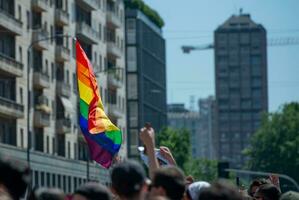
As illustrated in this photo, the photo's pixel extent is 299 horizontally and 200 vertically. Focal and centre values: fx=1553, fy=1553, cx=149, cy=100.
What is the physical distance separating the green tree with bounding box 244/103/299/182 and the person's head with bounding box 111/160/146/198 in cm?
11712

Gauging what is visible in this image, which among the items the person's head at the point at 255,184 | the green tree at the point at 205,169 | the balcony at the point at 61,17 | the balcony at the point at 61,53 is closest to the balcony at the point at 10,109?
the balcony at the point at 61,53

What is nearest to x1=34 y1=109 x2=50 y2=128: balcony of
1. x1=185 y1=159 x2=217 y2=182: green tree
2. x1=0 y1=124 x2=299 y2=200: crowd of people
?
x1=0 y1=124 x2=299 y2=200: crowd of people

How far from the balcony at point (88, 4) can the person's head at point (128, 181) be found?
258ft

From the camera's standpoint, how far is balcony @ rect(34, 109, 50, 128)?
7806 centimetres

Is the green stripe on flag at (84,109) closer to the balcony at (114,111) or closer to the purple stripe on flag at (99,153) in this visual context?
the purple stripe on flag at (99,153)

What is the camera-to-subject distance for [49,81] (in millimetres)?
80812

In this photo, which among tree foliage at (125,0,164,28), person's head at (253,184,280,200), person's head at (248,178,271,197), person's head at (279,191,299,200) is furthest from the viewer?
tree foliage at (125,0,164,28)

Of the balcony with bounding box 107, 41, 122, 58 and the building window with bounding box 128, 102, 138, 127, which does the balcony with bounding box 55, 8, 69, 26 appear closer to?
the balcony with bounding box 107, 41, 122, 58

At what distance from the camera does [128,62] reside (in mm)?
127688

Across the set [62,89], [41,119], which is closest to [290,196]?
[41,119]

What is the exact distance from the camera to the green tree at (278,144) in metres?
134

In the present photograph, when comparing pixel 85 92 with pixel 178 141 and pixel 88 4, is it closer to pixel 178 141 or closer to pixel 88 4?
pixel 88 4

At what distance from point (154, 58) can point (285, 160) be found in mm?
14536

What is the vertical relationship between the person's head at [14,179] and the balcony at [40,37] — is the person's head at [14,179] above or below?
below
